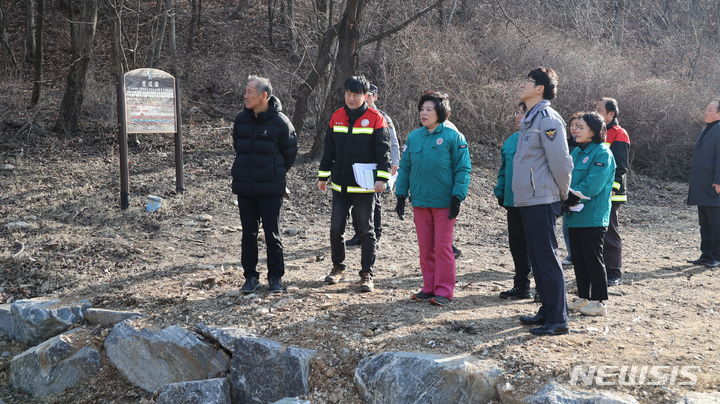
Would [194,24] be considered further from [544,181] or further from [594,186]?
[544,181]

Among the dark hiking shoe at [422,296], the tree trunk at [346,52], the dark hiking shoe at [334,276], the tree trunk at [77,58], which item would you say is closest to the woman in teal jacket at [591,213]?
the dark hiking shoe at [422,296]

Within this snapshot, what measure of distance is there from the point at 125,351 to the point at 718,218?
7.13 m

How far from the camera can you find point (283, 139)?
6266 millimetres

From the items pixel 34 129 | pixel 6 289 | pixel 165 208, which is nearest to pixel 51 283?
pixel 6 289

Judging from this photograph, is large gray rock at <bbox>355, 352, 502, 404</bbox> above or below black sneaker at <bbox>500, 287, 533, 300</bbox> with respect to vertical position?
below

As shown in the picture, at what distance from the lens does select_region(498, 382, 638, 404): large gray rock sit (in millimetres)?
4062

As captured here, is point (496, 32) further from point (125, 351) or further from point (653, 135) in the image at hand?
point (125, 351)

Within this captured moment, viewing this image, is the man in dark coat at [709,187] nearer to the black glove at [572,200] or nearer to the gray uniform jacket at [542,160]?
the black glove at [572,200]

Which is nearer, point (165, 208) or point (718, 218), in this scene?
point (718, 218)

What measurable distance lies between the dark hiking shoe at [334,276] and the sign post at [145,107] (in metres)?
4.27

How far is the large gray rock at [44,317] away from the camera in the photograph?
6371 millimetres

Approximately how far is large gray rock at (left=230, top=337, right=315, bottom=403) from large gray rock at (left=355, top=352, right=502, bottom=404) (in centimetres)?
52

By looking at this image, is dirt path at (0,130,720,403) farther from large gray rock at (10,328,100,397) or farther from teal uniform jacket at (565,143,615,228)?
teal uniform jacket at (565,143,615,228)

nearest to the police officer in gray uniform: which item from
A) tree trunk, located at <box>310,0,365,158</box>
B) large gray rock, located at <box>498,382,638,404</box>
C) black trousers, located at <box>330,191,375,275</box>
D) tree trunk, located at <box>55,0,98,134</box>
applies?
large gray rock, located at <box>498,382,638,404</box>
